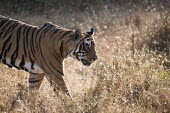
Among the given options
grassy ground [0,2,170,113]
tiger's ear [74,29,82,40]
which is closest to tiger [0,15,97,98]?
tiger's ear [74,29,82,40]

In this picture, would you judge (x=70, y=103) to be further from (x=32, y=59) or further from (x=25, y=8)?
(x=25, y=8)

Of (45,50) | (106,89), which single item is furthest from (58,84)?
(106,89)

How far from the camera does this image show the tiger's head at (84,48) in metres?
4.92

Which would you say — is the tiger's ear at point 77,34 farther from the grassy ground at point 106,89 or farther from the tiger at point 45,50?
the grassy ground at point 106,89

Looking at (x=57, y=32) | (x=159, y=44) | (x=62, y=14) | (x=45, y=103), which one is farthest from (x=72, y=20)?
(x=45, y=103)

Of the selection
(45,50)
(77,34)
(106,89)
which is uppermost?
(77,34)

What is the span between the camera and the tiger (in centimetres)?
488

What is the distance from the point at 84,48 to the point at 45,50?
23.3 inches

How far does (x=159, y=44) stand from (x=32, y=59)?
3.81 metres

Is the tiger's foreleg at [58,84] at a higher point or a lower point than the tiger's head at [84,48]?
lower

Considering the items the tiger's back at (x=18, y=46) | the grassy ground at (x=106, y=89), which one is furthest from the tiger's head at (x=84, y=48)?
the tiger's back at (x=18, y=46)

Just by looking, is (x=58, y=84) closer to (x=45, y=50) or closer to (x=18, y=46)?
(x=45, y=50)

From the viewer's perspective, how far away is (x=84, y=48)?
4957 mm

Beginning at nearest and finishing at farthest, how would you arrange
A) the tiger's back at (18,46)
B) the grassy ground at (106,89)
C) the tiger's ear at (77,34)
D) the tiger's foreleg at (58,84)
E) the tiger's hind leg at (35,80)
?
the grassy ground at (106,89) < the tiger's foreleg at (58,84) < the tiger's ear at (77,34) < the tiger's back at (18,46) < the tiger's hind leg at (35,80)
